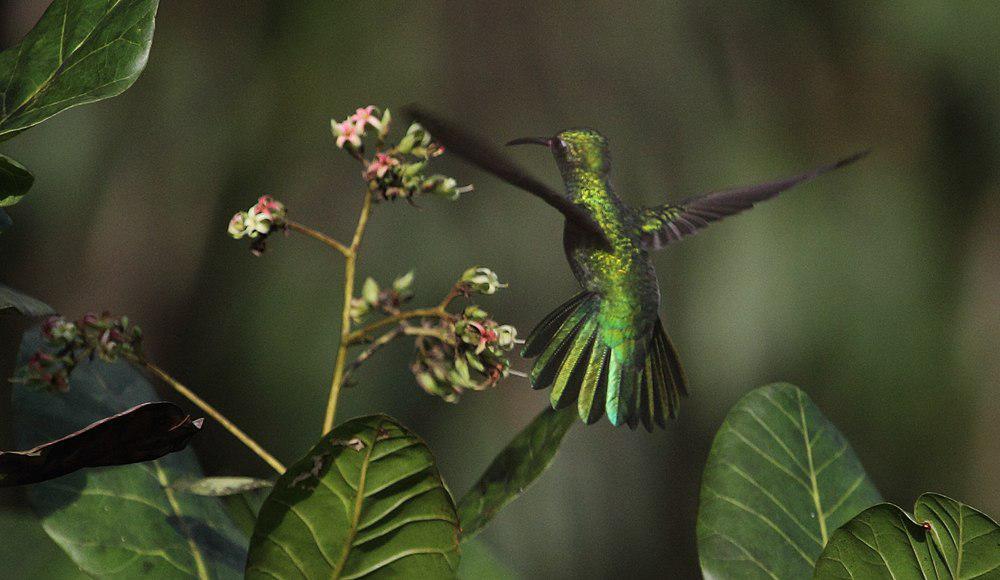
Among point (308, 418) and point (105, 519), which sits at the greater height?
point (105, 519)

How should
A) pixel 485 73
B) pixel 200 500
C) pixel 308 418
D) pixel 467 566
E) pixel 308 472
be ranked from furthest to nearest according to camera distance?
pixel 485 73 → pixel 308 418 → pixel 467 566 → pixel 200 500 → pixel 308 472

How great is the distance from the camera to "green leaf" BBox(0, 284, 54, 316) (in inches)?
20.8

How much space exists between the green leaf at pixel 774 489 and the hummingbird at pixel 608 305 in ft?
0.20

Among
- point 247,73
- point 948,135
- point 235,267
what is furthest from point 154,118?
point 948,135

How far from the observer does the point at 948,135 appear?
2350mm

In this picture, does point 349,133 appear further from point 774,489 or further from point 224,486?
point 774,489

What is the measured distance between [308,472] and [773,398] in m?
0.31

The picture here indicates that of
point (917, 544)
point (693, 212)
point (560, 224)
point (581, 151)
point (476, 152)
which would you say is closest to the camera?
point (476, 152)

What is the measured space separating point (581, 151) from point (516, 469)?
0.63ft

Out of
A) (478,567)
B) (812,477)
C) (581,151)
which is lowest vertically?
(478,567)

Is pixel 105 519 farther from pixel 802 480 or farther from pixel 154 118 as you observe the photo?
pixel 154 118

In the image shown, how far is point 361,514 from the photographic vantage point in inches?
20.3

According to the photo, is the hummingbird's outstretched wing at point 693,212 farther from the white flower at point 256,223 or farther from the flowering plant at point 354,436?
the white flower at point 256,223

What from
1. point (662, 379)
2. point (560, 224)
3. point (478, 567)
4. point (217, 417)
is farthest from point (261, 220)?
point (560, 224)
